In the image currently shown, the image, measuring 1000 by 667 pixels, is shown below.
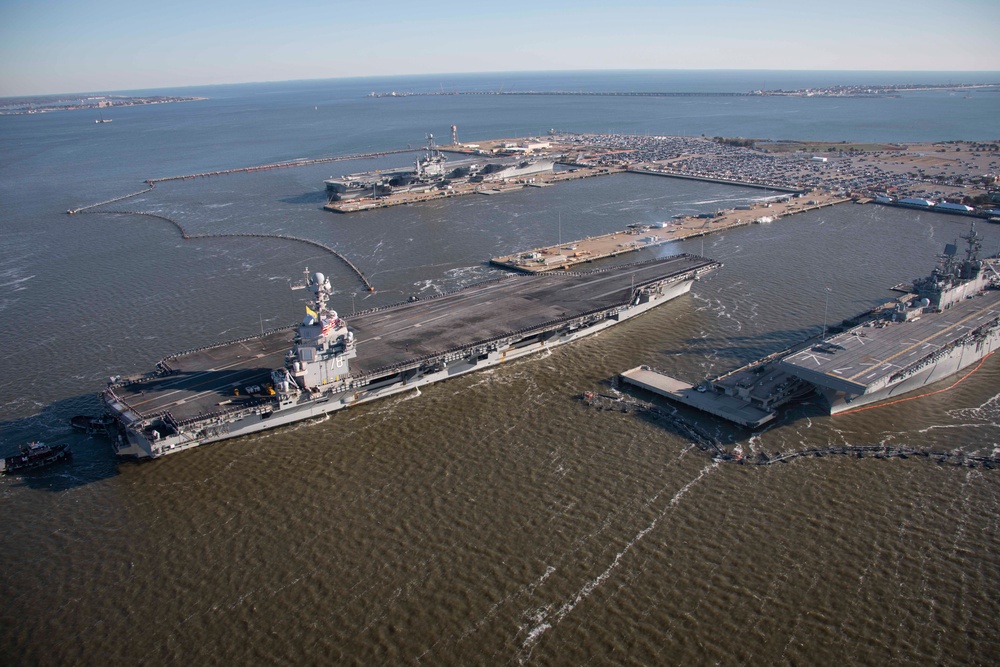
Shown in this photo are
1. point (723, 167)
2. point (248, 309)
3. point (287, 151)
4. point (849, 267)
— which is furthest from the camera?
Result: point (287, 151)

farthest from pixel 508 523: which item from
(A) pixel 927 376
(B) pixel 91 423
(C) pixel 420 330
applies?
(A) pixel 927 376

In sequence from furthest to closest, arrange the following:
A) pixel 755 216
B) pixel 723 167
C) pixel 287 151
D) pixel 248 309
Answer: pixel 287 151 → pixel 723 167 → pixel 755 216 → pixel 248 309

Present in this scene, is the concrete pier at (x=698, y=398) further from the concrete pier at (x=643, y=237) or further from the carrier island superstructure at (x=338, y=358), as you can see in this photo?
the concrete pier at (x=643, y=237)

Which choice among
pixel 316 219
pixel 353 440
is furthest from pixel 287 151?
pixel 353 440

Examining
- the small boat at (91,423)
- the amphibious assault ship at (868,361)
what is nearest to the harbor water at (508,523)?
the small boat at (91,423)

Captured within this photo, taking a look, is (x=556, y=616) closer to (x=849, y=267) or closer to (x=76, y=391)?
(x=76, y=391)

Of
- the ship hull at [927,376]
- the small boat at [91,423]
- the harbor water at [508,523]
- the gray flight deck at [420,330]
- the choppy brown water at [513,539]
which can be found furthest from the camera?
the gray flight deck at [420,330]
